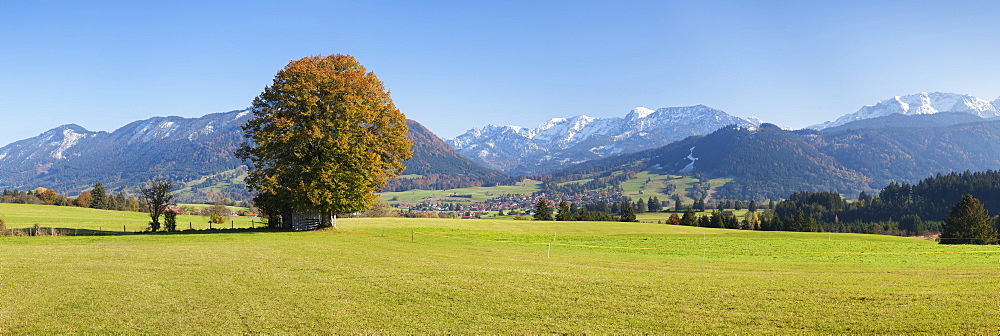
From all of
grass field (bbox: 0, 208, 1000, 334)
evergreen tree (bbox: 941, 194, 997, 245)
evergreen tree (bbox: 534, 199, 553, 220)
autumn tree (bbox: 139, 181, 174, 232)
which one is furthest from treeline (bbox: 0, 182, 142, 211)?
evergreen tree (bbox: 941, 194, 997, 245)

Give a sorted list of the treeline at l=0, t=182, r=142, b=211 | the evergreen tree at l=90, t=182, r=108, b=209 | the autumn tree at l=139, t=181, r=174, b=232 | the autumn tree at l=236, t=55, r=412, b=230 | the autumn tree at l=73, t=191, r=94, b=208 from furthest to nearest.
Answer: the autumn tree at l=73, t=191, r=94, b=208, the treeline at l=0, t=182, r=142, b=211, the evergreen tree at l=90, t=182, r=108, b=209, the autumn tree at l=139, t=181, r=174, b=232, the autumn tree at l=236, t=55, r=412, b=230

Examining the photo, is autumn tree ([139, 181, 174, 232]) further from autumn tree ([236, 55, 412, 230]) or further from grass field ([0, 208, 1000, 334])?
grass field ([0, 208, 1000, 334])

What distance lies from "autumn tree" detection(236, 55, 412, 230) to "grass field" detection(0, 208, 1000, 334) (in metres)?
12.0

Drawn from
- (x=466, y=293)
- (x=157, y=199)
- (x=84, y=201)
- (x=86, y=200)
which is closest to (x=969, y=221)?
(x=466, y=293)

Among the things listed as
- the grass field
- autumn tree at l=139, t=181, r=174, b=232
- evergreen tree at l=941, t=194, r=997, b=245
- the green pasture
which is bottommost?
evergreen tree at l=941, t=194, r=997, b=245

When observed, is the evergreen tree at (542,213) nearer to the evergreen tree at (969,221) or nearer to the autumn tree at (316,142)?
the evergreen tree at (969,221)

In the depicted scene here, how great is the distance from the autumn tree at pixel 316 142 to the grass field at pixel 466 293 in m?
12.0

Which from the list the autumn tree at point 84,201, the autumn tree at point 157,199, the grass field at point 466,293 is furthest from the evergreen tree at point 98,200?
the grass field at point 466,293

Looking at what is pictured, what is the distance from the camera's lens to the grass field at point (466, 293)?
1429 cm

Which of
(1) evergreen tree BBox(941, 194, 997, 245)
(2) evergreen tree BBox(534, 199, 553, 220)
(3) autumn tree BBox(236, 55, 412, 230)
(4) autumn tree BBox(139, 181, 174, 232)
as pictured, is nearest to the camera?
(3) autumn tree BBox(236, 55, 412, 230)

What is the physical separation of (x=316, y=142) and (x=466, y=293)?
30.7 metres

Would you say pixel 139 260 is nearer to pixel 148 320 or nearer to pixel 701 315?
pixel 148 320

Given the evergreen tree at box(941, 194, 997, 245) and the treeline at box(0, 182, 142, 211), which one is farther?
the treeline at box(0, 182, 142, 211)

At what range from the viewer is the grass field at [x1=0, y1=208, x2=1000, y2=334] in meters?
14.3
